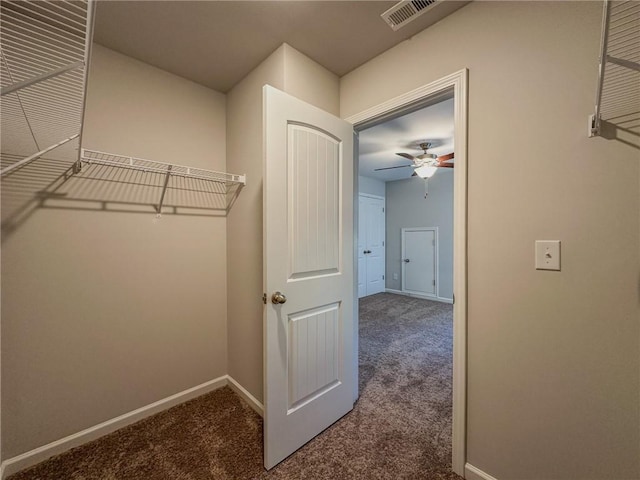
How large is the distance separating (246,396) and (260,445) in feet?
1.45

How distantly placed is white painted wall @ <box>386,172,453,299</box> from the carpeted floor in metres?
3.07

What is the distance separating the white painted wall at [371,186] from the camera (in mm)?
5294

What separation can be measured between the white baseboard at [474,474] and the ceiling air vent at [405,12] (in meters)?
2.35

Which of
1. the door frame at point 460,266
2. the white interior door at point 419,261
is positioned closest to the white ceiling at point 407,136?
the door frame at point 460,266

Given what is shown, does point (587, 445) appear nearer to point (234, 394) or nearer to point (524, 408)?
point (524, 408)

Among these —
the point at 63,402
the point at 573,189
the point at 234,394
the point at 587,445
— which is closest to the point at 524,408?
the point at 587,445

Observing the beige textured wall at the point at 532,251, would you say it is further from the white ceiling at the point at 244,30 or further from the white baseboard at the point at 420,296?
the white baseboard at the point at 420,296

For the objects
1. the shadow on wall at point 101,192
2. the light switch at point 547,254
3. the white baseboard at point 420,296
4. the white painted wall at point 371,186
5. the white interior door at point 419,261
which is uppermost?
the white painted wall at point 371,186

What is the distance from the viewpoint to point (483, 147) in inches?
50.6

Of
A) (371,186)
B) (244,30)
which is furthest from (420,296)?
(244,30)

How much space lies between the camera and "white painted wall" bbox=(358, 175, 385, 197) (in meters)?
5.29

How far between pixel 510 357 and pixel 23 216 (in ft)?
8.49

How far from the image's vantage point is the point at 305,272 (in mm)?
1550

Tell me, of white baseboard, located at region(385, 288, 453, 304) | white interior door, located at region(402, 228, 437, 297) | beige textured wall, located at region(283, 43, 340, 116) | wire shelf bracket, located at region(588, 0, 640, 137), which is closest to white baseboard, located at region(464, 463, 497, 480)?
wire shelf bracket, located at region(588, 0, 640, 137)
